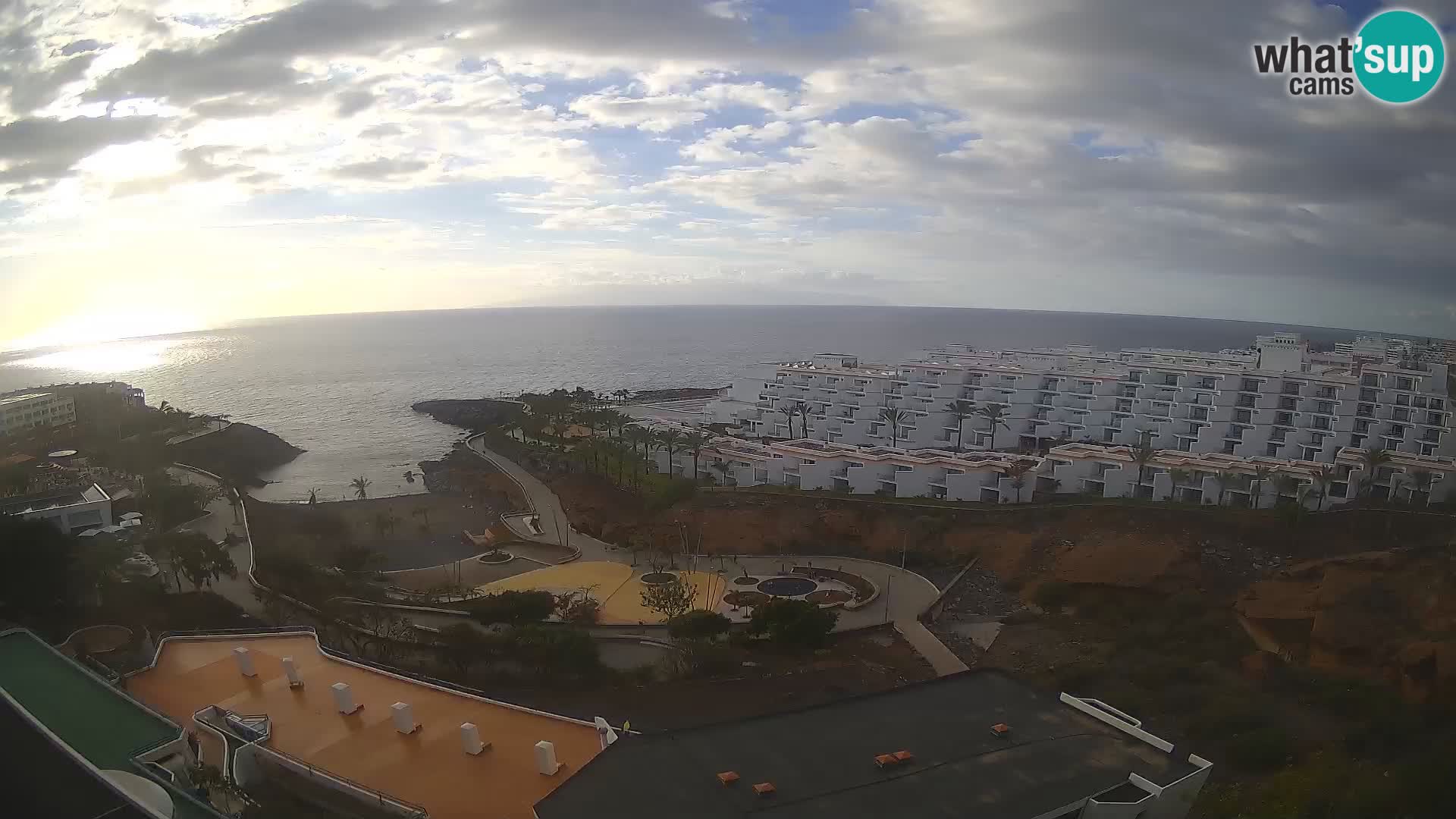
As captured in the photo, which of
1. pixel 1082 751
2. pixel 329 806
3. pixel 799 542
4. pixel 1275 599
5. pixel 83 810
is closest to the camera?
pixel 83 810

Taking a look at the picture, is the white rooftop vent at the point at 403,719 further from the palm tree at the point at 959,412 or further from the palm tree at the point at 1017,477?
the palm tree at the point at 959,412

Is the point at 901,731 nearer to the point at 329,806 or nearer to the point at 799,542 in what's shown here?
the point at 329,806

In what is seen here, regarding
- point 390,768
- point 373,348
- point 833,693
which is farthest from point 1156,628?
point 373,348

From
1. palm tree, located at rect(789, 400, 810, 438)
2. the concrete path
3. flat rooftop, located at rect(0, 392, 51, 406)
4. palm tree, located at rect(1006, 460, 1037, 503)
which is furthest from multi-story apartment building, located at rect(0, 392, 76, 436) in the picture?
palm tree, located at rect(1006, 460, 1037, 503)

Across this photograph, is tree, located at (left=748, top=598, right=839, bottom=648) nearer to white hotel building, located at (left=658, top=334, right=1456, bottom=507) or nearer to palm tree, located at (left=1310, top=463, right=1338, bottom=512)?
white hotel building, located at (left=658, top=334, right=1456, bottom=507)

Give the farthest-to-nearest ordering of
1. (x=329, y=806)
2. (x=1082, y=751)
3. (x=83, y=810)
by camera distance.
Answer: (x=329, y=806), (x=1082, y=751), (x=83, y=810)

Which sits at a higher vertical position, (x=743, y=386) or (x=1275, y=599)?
(x=743, y=386)

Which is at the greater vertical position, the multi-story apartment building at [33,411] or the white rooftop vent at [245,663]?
the multi-story apartment building at [33,411]

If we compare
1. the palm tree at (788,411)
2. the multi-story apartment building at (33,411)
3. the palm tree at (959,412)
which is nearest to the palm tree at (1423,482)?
the palm tree at (959,412)
